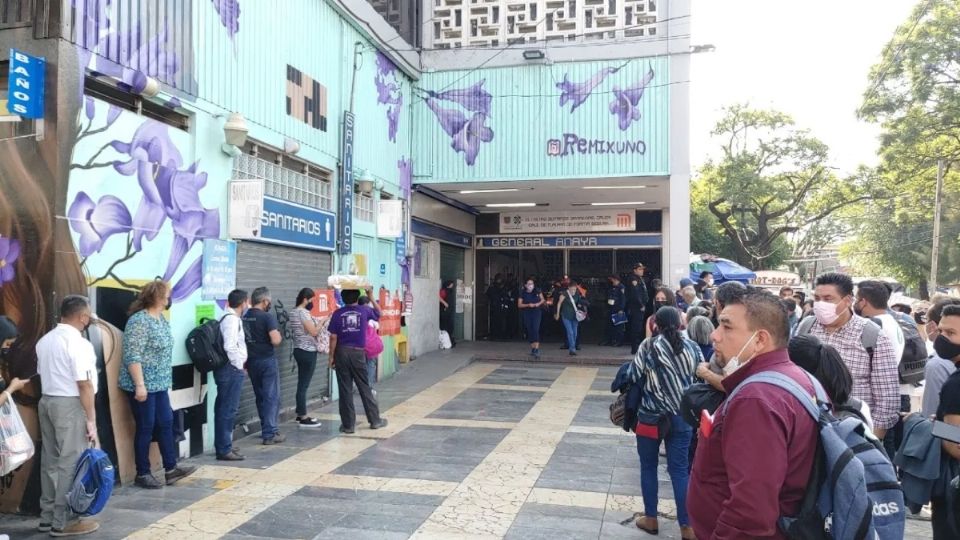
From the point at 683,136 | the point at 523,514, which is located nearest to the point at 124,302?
the point at 523,514

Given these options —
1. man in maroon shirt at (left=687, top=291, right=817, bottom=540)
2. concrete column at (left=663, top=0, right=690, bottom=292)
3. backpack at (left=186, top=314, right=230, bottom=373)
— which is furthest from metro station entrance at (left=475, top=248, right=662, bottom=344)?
man in maroon shirt at (left=687, top=291, right=817, bottom=540)

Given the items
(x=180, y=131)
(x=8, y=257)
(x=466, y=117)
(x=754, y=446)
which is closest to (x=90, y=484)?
(x=8, y=257)

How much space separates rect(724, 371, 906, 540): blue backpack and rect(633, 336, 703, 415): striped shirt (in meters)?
2.44

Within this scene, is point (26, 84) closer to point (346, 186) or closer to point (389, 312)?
point (346, 186)

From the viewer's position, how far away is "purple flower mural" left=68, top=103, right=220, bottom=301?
211 inches

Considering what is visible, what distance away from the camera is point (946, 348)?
361cm

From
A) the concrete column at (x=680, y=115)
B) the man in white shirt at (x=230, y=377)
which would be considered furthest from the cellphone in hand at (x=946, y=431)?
the concrete column at (x=680, y=115)

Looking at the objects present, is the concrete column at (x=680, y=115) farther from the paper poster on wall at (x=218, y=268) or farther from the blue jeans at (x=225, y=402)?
the blue jeans at (x=225, y=402)

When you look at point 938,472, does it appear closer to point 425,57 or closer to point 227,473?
point 227,473

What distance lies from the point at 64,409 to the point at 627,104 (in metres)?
10.1

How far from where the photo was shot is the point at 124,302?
568 centimetres

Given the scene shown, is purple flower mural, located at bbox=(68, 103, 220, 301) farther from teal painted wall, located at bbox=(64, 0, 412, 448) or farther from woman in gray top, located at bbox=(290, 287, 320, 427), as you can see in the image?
woman in gray top, located at bbox=(290, 287, 320, 427)

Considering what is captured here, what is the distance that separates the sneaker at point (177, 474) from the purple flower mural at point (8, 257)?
2031mm

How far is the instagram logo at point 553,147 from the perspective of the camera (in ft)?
40.4
